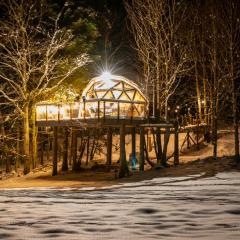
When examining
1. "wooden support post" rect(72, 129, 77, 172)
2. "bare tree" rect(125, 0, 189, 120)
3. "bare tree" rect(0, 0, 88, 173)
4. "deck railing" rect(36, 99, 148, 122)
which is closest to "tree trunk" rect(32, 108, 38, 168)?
"bare tree" rect(0, 0, 88, 173)

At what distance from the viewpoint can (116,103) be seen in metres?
28.3

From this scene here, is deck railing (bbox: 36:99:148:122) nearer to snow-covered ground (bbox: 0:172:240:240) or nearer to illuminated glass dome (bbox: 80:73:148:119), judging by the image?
illuminated glass dome (bbox: 80:73:148:119)

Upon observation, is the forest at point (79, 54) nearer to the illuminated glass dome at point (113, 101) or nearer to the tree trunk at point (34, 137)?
the tree trunk at point (34, 137)

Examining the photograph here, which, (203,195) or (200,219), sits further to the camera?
(203,195)

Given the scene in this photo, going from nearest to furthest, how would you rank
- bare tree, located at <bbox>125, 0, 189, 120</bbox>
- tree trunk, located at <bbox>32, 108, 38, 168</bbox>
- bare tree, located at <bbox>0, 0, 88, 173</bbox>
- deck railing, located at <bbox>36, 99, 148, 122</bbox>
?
deck railing, located at <bbox>36, 99, 148, 122</bbox> → bare tree, located at <bbox>0, 0, 88, 173</bbox> → bare tree, located at <bbox>125, 0, 189, 120</bbox> → tree trunk, located at <bbox>32, 108, 38, 168</bbox>

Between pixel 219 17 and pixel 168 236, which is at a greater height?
pixel 219 17

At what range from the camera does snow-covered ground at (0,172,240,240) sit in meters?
8.77

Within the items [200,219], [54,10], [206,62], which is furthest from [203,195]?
[206,62]

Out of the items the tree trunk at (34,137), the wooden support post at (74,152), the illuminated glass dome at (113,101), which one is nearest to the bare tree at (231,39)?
the illuminated glass dome at (113,101)

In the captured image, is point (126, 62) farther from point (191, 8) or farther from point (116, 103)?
point (116, 103)

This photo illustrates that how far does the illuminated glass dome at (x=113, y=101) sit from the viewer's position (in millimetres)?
27094

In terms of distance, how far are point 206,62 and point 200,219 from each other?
32.6m

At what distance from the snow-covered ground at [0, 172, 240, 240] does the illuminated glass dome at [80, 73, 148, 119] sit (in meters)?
11.1

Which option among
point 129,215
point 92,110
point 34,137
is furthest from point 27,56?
point 129,215
